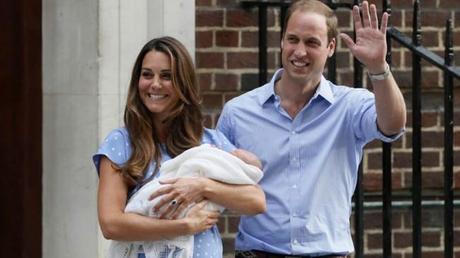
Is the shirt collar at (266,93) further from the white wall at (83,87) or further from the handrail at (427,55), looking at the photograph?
the white wall at (83,87)

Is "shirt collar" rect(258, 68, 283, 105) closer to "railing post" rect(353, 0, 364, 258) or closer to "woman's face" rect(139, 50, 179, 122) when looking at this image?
"woman's face" rect(139, 50, 179, 122)

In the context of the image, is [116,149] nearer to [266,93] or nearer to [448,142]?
[266,93]

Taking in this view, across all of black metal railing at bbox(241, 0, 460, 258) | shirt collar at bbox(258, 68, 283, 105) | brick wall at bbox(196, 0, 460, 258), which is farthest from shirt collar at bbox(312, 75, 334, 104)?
brick wall at bbox(196, 0, 460, 258)

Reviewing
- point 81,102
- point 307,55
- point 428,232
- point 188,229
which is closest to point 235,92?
point 81,102

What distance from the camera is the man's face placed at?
14.5ft

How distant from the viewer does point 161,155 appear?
4.23 meters

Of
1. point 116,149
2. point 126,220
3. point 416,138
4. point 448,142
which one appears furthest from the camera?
point 416,138

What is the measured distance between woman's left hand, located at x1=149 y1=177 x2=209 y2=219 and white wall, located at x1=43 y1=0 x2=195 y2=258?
1.43 meters

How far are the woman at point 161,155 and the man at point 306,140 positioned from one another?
10.1 inches

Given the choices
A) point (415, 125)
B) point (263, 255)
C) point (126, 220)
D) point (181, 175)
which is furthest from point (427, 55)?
point (126, 220)

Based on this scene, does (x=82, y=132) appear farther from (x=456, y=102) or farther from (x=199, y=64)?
(x=456, y=102)

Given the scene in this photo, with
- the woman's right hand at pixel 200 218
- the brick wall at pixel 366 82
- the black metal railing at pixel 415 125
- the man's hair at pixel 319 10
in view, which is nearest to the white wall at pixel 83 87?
the brick wall at pixel 366 82
